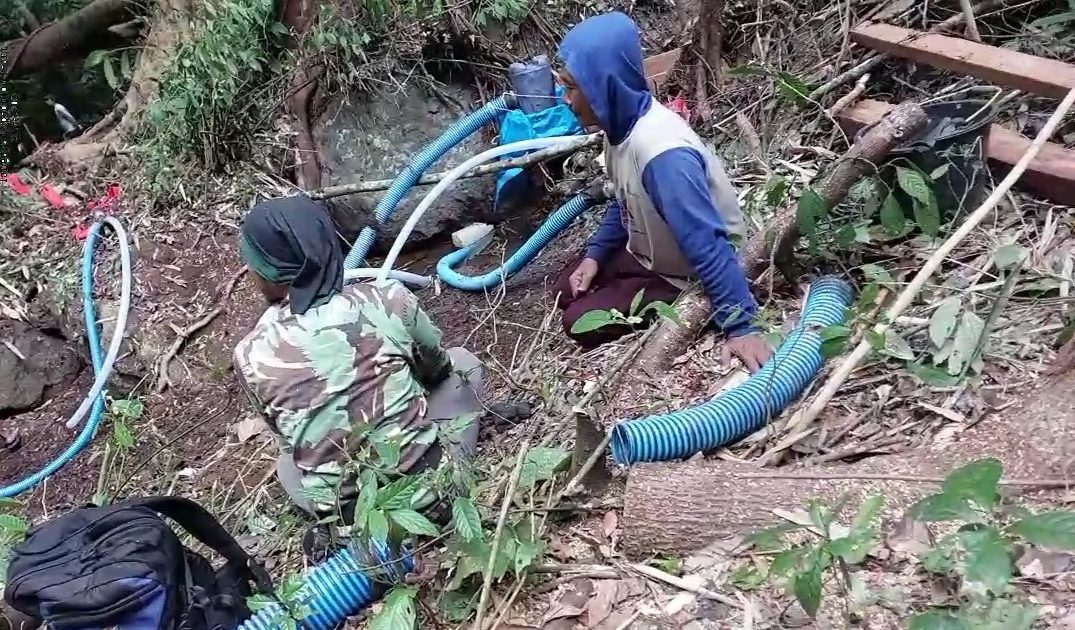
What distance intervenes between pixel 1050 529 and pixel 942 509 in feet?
0.50

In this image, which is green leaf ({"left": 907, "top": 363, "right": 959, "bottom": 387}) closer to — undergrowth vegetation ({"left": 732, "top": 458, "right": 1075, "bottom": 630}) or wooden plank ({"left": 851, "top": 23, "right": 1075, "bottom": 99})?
undergrowth vegetation ({"left": 732, "top": 458, "right": 1075, "bottom": 630})

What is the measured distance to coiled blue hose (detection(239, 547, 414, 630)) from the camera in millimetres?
2250

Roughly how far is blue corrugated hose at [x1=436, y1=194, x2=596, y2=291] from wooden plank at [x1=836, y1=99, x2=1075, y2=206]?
187 cm

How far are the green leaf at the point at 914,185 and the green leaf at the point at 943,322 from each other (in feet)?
1.30

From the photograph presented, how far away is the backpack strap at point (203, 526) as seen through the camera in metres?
2.34

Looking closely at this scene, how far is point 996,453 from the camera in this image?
182 cm

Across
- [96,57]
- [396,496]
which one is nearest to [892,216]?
[396,496]

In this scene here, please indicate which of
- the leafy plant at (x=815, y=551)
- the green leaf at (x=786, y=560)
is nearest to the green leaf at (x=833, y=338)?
the leafy plant at (x=815, y=551)

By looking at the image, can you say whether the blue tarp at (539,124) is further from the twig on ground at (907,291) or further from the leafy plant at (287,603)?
the leafy plant at (287,603)

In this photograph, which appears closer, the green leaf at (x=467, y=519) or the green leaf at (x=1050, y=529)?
the green leaf at (x=1050, y=529)

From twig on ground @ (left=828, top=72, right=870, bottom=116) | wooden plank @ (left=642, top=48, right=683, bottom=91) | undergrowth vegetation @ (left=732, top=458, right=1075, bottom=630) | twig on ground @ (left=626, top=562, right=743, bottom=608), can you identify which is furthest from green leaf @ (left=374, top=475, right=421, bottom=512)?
wooden plank @ (left=642, top=48, right=683, bottom=91)

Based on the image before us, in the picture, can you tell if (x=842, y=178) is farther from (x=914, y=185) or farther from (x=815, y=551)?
(x=815, y=551)

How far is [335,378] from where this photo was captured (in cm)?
248

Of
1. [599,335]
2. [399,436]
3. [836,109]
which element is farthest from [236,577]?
[836,109]
